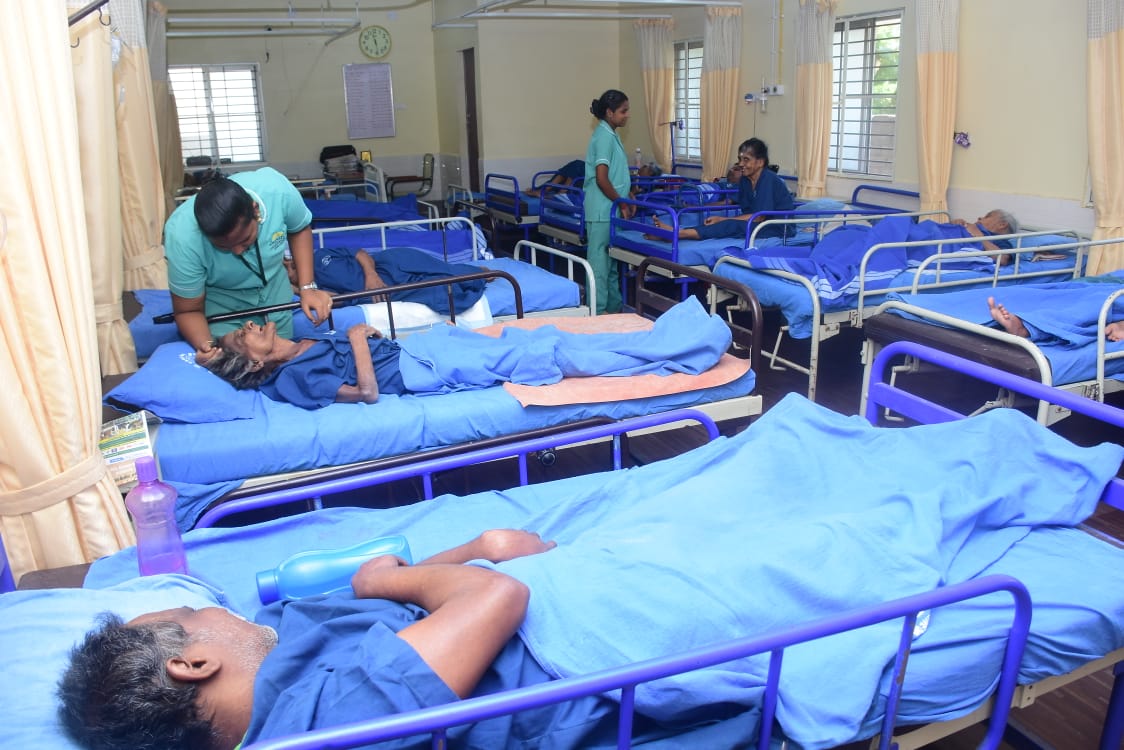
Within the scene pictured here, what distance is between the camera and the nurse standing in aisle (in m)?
6.35

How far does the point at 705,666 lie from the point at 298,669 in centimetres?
76

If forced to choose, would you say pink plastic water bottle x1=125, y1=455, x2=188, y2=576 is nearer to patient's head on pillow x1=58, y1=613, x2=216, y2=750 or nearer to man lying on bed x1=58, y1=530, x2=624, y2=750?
man lying on bed x1=58, y1=530, x2=624, y2=750

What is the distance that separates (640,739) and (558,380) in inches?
79.1

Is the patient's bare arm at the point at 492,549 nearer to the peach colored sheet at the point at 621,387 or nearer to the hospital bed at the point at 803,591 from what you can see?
the hospital bed at the point at 803,591

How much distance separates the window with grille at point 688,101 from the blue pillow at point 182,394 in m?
7.21

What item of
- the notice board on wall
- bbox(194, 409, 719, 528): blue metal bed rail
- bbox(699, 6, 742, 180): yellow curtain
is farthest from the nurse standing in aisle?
the notice board on wall

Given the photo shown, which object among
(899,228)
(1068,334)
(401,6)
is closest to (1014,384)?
(1068,334)

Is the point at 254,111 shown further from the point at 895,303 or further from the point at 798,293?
the point at 895,303

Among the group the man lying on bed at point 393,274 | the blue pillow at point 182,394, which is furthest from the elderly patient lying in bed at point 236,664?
the man lying on bed at point 393,274

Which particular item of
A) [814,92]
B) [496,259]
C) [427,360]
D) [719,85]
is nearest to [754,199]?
[814,92]

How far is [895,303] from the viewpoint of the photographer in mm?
4074

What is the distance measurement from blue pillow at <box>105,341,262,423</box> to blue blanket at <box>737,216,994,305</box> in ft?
10.7

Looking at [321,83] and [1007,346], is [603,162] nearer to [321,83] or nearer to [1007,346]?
[1007,346]

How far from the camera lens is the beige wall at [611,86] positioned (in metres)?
5.61
